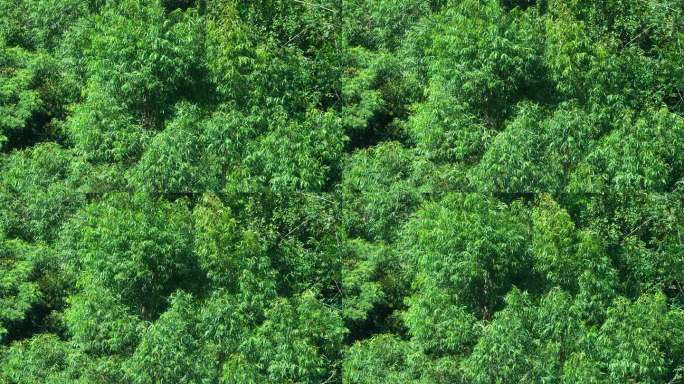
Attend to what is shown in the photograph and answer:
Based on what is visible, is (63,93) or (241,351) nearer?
(241,351)

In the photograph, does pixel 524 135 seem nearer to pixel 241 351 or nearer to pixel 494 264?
pixel 494 264

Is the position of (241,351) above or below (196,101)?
below

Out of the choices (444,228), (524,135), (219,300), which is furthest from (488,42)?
(219,300)

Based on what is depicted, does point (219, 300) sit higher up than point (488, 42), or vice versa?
point (488, 42)

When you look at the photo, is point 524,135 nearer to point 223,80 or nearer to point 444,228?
point 444,228


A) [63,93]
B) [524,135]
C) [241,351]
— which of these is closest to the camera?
[241,351]

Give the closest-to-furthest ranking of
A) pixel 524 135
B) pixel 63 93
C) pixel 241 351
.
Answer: pixel 241 351
pixel 524 135
pixel 63 93
